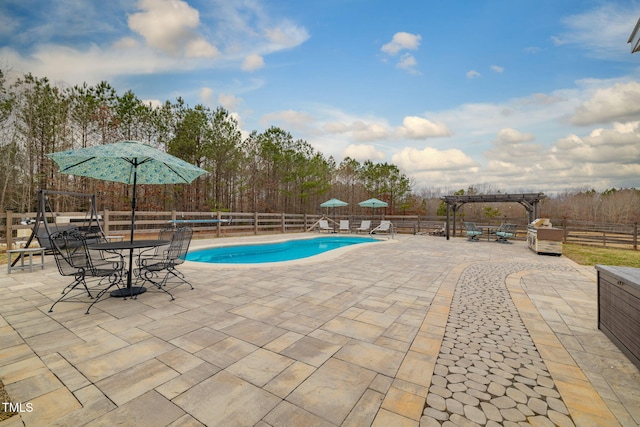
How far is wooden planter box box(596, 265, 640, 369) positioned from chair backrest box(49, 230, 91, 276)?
207 inches

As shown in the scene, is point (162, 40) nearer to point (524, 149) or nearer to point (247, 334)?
point (247, 334)

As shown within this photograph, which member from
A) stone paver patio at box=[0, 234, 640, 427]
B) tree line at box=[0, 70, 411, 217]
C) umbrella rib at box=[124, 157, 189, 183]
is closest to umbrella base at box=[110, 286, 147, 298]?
stone paver patio at box=[0, 234, 640, 427]

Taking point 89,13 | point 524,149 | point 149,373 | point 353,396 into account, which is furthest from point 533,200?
point 89,13

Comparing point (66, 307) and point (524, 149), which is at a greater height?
point (524, 149)

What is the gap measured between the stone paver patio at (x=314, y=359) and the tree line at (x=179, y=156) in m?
9.07

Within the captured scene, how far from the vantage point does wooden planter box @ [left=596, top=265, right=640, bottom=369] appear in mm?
2012

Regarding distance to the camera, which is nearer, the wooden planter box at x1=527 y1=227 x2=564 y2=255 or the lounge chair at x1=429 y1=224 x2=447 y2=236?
the wooden planter box at x1=527 y1=227 x2=564 y2=255

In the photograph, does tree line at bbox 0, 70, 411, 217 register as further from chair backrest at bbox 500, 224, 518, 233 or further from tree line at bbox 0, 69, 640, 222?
chair backrest at bbox 500, 224, 518, 233

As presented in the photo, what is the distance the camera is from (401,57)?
9.73 m

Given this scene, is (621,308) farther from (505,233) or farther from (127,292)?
(505,233)

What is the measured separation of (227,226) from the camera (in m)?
12.6

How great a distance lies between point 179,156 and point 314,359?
14107 millimetres

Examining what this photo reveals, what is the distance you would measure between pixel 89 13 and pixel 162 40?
2008 mm

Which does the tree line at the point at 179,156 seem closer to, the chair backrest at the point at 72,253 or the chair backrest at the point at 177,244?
the chair backrest at the point at 72,253
